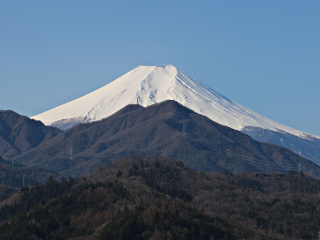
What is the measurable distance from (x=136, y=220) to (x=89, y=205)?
2460cm

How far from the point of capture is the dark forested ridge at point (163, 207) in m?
93.4

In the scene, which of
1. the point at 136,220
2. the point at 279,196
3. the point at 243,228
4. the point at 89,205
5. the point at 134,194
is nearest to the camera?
the point at 136,220

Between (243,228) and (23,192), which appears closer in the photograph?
(243,228)

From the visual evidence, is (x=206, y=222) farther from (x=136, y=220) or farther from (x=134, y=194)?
(x=134, y=194)

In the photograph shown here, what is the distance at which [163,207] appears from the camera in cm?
10031

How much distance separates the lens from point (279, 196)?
159000 millimetres

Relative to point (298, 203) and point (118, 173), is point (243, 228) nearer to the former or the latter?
point (298, 203)

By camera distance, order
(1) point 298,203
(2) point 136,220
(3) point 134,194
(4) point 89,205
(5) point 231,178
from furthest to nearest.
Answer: (5) point 231,178 < (1) point 298,203 < (3) point 134,194 < (4) point 89,205 < (2) point 136,220

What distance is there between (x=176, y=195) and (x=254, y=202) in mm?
16140

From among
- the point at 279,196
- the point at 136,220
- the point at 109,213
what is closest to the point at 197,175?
the point at 279,196

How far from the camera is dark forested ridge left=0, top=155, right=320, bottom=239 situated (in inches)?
3679

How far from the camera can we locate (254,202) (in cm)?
13888

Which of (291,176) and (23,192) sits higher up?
(291,176)

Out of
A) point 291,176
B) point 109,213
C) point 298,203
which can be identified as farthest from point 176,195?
point 291,176
